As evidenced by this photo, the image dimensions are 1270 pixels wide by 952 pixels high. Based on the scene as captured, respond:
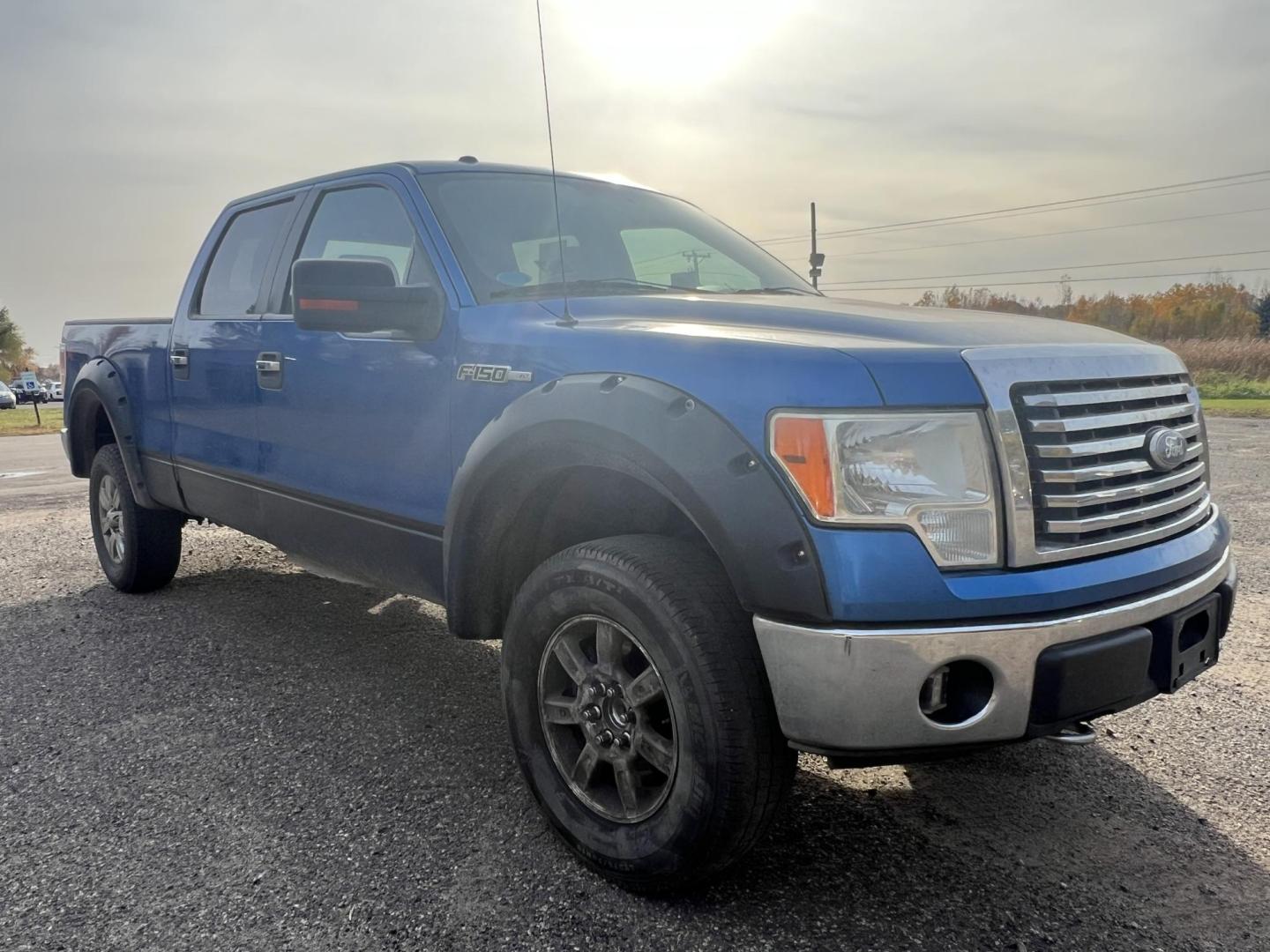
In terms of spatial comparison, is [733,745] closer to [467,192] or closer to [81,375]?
[467,192]

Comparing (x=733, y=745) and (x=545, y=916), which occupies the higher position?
(x=733, y=745)

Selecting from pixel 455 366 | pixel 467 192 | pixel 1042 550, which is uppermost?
pixel 467 192

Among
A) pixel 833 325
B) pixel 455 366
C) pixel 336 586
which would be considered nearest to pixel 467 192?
pixel 455 366

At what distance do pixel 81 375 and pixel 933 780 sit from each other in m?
4.83

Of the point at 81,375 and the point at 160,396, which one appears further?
the point at 81,375

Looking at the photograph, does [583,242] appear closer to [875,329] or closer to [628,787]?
[875,329]

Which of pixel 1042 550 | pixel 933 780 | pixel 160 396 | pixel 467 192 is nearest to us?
pixel 1042 550

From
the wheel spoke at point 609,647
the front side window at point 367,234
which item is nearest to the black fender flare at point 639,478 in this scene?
the wheel spoke at point 609,647

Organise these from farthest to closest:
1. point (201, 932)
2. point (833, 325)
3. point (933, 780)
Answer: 1. point (933, 780)
2. point (833, 325)
3. point (201, 932)

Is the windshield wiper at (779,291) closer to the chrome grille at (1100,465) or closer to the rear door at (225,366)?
the chrome grille at (1100,465)

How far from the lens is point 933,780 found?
10.1ft

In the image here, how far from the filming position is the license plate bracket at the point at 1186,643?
7.34 feet

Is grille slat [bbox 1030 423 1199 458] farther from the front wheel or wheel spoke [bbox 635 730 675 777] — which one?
wheel spoke [bbox 635 730 675 777]

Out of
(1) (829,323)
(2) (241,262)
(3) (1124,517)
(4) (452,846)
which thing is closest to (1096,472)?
(3) (1124,517)
